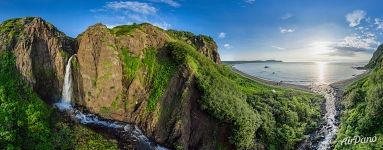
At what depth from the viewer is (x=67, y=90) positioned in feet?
140

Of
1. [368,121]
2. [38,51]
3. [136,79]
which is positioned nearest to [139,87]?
[136,79]

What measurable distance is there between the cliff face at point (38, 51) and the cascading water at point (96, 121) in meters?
0.71

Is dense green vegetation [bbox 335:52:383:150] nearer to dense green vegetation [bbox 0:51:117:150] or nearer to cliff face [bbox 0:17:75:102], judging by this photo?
dense green vegetation [bbox 0:51:117:150]

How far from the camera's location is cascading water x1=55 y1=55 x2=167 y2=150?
130 ft

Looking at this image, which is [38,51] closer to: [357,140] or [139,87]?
[139,87]

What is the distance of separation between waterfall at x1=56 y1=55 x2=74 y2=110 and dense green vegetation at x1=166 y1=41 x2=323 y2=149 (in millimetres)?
11608

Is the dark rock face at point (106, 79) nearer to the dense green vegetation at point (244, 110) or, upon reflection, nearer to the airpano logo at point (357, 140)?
the dense green vegetation at point (244, 110)

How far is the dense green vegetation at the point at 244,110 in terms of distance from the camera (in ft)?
153

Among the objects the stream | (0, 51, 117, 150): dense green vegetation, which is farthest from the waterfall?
the stream

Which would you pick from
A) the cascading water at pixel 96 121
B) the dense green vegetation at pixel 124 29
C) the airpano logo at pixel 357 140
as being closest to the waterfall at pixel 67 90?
the cascading water at pixel 96 121

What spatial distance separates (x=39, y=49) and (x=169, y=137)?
16.2m

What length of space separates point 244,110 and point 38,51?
2584cm

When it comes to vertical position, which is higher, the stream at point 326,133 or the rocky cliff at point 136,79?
the rocky cliff at point 136,79

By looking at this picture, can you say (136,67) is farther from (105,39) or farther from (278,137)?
(278,137)
